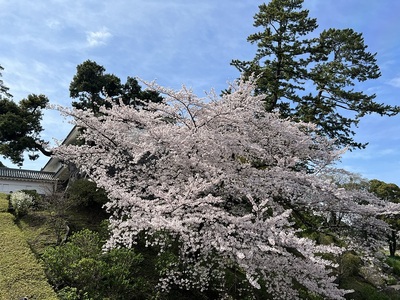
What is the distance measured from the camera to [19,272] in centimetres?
642

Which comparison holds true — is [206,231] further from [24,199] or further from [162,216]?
[24,199]

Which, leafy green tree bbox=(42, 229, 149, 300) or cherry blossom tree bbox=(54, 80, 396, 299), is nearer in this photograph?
cherry blossom tree bbox=(54, 80, 396, 299)

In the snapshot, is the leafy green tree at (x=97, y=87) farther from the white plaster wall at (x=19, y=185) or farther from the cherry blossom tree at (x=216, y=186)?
the cherry blossom tree at (x=216, y=186)

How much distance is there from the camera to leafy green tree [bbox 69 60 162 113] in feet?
65.6

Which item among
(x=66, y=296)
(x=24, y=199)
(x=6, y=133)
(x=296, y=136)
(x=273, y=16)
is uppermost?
(x=273, y=16)

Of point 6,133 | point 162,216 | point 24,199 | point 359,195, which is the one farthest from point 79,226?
point 6,133

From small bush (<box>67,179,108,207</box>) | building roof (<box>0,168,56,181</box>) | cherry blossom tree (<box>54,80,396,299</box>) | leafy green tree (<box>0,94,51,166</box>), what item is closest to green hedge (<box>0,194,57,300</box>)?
cherry blossom tree (<box>54,80,396,299</box>)

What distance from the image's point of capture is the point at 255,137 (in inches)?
337

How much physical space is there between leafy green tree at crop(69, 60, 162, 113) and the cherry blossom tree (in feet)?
36.7

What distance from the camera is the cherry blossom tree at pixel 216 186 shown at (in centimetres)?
584

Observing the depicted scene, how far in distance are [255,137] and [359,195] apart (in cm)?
293

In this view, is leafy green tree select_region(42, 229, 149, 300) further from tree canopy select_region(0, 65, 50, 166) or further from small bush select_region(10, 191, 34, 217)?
tree canopy select_region(0, 65, 50, 166)

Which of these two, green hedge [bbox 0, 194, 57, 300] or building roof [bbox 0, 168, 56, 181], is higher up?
building roof [bbox 0, 168, 56, 181]

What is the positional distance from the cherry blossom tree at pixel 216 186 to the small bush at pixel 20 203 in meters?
3.43
